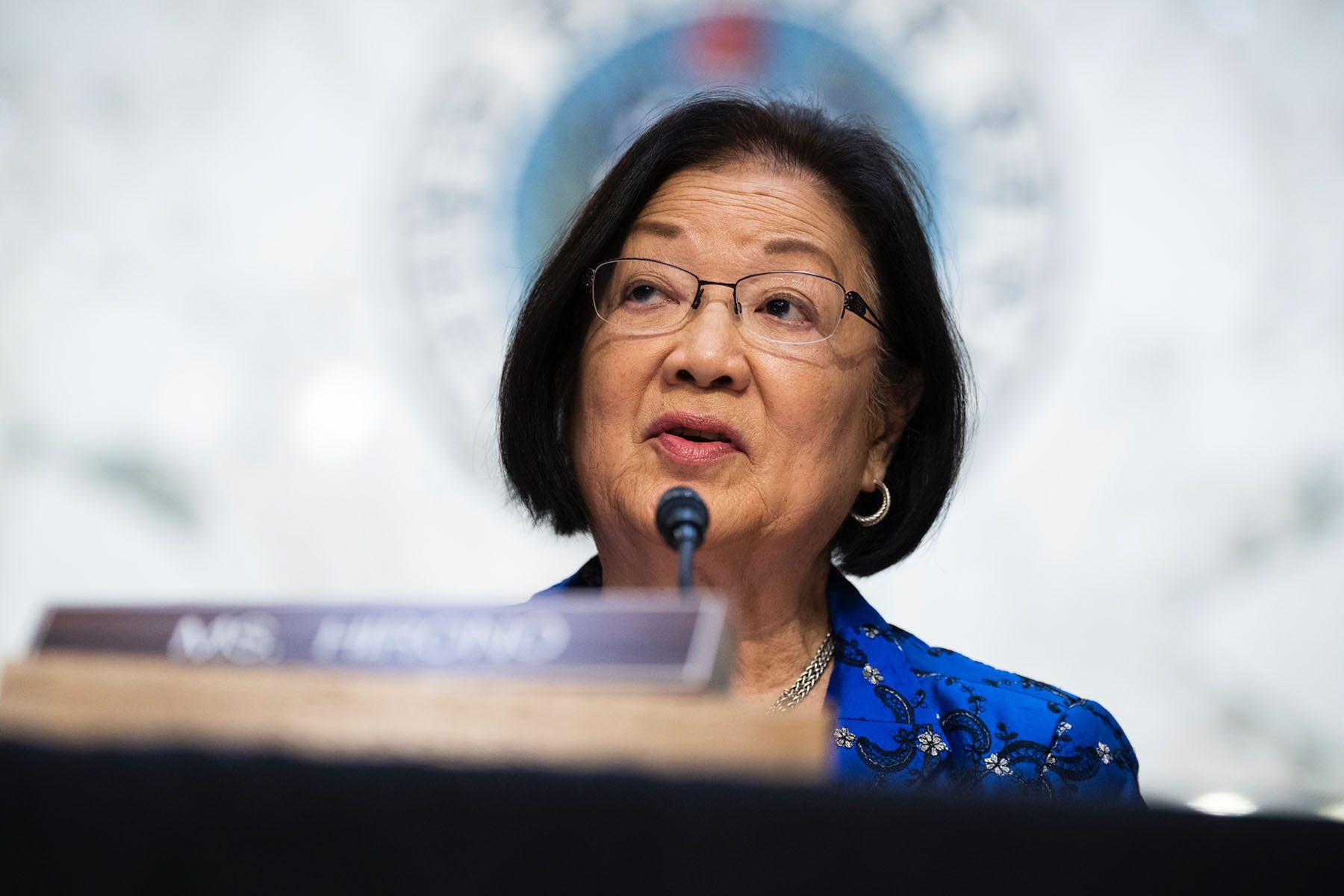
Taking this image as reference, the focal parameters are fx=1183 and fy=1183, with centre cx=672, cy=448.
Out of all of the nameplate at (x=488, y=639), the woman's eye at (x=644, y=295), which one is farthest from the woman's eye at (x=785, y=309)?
the nameplate at (x=488, y=639)

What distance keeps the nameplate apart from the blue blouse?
3.01 ft

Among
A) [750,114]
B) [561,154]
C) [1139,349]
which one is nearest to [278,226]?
[561,154]

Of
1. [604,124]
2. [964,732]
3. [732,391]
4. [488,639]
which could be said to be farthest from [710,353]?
[604,124]

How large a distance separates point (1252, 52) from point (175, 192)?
3.10 metres

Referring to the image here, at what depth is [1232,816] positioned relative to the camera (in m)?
0.68

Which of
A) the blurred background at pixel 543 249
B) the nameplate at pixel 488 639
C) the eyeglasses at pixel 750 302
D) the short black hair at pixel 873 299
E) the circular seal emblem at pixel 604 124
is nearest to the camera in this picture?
the nameplate at pixel 488 639

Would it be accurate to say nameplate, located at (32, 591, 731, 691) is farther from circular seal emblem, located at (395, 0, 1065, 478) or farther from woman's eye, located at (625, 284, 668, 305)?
circular seal emblem, located at (395, 0, 1065, 478)

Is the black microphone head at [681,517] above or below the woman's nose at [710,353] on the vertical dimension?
below

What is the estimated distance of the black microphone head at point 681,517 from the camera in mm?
1334

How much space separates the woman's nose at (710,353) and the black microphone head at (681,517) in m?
0.50

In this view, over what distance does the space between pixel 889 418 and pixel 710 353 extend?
0.49m

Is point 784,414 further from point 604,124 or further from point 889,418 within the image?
point 604,124

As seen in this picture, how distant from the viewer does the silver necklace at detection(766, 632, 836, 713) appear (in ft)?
6.40

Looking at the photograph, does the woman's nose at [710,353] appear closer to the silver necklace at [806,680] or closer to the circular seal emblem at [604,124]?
the silver necklace at [806,680]
